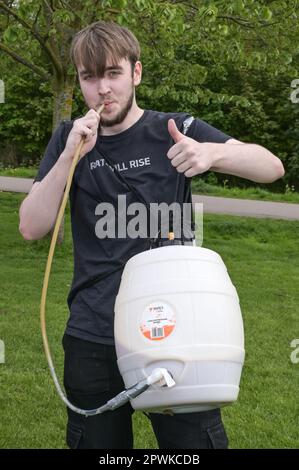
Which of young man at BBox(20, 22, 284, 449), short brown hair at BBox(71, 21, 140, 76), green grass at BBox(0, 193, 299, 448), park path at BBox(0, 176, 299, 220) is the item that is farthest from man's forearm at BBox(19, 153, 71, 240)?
park path at BBox(0, 176, 299, 220)

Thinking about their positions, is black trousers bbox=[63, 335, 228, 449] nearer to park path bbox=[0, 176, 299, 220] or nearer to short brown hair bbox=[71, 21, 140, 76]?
short brown hair bbox=[71, 21, 140, 76]

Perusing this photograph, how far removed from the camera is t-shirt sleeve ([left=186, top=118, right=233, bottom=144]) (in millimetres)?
2277

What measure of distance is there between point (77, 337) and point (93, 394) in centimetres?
20

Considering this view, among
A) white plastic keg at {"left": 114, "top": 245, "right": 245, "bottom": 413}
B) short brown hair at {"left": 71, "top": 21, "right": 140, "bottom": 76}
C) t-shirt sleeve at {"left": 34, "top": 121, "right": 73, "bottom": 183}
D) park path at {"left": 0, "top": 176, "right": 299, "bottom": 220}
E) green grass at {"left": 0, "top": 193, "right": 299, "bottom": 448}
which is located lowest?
park path at {"left": 0, "top": 176, "right": 299, "bottom": 220}

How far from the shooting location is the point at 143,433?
13.5 feet

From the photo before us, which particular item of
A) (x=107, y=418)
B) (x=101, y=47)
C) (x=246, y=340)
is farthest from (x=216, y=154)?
(x=246, y=340)

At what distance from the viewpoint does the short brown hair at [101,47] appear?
2244 mm

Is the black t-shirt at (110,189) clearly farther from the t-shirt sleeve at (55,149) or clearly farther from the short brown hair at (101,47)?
the short brown hair at (101,47)

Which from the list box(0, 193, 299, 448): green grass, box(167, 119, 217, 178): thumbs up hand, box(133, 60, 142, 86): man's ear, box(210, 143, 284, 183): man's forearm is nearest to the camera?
box(167, 119, 217, 178): thumbs up hand

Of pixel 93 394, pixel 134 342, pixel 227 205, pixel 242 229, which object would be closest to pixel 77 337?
pixel 93 394

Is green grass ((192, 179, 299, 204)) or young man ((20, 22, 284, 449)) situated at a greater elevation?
young man ((20, 22, 284, 449))

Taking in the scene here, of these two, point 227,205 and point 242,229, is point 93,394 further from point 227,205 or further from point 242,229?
point 227,205

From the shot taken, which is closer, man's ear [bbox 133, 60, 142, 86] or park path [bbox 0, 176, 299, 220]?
man's ear [bbox 133, 60, 142, 86]

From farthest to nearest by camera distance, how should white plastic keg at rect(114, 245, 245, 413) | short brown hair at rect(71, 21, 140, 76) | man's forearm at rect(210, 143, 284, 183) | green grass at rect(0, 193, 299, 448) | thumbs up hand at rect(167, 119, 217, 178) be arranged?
green grass at rect(0, 193, 299, 448)
short brown hair at rect(71, 21, 140, 76)
man's forearm at rect(210, 143, 284, 183)
thumbs up hand at rect(167, 119, 217, 178)
white plastic keg at rect(114, 245, 245, 413)
